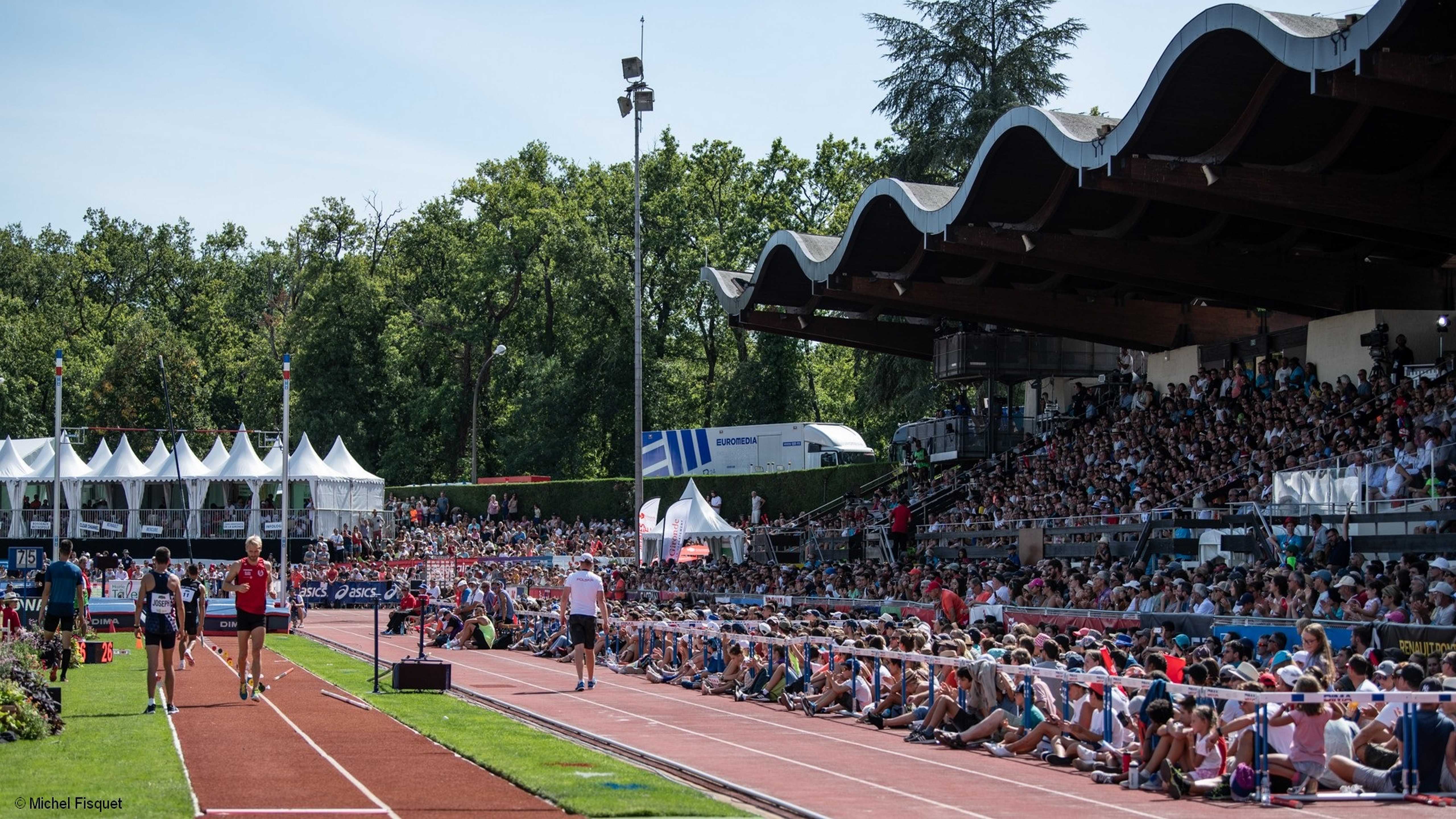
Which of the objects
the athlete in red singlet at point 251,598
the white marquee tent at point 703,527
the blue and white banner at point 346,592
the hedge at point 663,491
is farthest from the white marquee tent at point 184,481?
the athlete in red singlet at point 251,598

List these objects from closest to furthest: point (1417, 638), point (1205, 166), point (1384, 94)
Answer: point (1417, 638), point (1384, 94), point (1205, 166)

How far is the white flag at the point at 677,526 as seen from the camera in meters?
A: 42.0

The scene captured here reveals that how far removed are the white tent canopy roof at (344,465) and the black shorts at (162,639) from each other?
136 ft

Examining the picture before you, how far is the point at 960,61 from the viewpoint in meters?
45.2

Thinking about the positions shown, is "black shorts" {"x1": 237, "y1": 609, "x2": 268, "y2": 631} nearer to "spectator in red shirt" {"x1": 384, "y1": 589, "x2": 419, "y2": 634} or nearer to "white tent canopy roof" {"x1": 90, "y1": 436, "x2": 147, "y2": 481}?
"spectator in red shirt" {"x1": 384, "y1": 589, "x2": 419, "y2": 634}

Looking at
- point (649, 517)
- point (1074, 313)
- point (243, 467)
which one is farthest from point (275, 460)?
point (1074, 313)

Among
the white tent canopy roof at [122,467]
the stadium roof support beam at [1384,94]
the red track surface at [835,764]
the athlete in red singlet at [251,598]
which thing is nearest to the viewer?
the red track surface at [835,764]

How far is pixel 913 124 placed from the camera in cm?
4575

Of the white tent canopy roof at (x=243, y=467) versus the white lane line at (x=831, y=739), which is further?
the white tent canopy roof at (x=243, y=467)

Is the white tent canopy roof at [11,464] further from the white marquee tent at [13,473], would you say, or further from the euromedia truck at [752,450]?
the euromedia truck at [752,450]

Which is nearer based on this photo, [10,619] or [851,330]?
[10,619]

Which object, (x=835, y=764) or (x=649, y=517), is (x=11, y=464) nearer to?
(x=649, y=517)

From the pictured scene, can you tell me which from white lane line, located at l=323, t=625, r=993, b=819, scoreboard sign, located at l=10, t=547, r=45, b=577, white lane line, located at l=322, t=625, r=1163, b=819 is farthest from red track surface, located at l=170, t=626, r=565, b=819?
scoreboard sign, located at l=10, t=547, r=45, b=577

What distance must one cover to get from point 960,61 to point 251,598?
1359 inches
